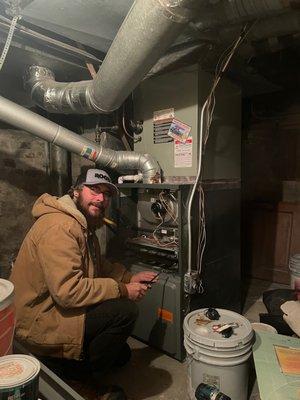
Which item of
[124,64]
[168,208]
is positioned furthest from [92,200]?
[124,64]

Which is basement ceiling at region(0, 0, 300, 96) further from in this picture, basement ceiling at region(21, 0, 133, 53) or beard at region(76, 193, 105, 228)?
beard at region(76, 193, 105, 228)

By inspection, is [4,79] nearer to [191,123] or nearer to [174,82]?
[174,82]

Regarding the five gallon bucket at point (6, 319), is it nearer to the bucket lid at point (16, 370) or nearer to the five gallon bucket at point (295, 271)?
the bucket lid at point (16, 370)

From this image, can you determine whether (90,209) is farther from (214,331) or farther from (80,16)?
(80,16)

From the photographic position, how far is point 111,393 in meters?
1.64

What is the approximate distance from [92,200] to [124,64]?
0.77 m

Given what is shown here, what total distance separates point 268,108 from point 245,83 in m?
0.83

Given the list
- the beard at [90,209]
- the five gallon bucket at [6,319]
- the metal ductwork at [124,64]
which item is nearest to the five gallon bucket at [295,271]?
the beard at [90,209]

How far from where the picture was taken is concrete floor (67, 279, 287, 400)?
1.78 meters

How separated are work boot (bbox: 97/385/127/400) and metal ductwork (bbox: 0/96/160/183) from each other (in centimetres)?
134

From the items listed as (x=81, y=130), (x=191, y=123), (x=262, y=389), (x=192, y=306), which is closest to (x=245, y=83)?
(x=191, y=123)

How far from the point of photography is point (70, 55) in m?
2.19

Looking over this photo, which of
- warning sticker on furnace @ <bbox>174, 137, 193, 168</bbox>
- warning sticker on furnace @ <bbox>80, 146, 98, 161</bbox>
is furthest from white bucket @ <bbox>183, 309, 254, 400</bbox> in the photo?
warning sticker on furnace @ <bbox>80, 146, 98, 161</bbox>

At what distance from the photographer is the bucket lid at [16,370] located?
75cm
